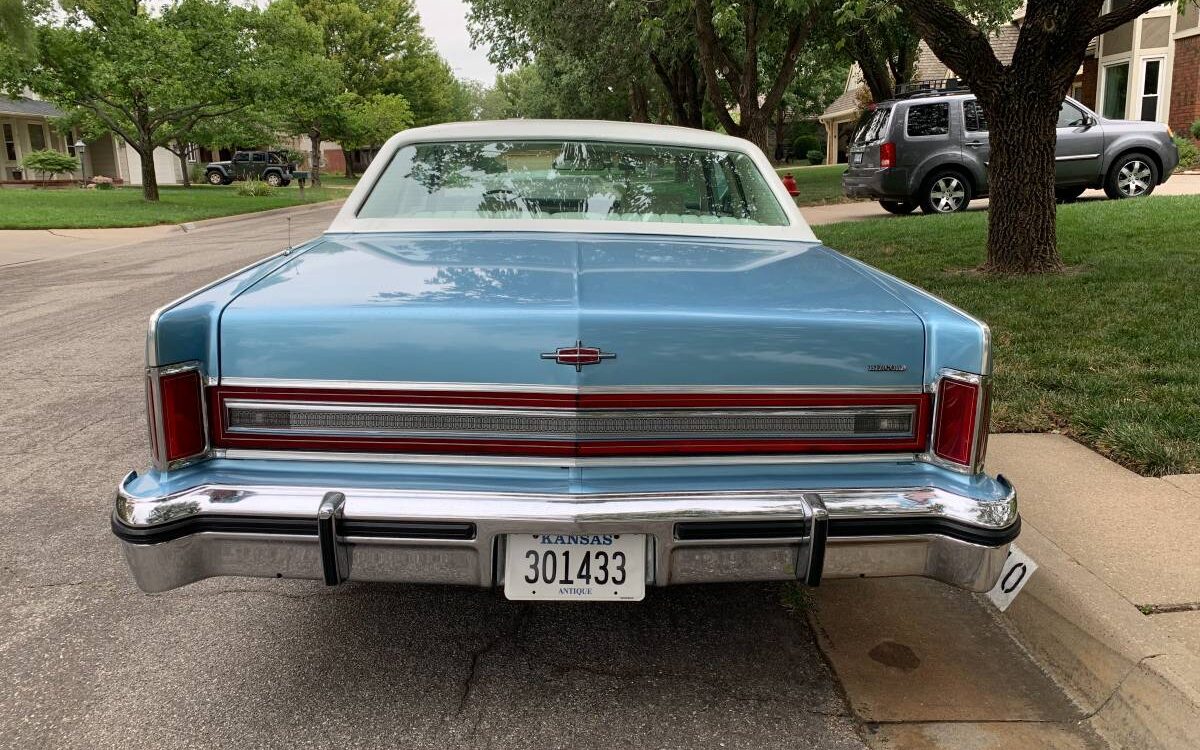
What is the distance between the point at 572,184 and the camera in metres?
3.90

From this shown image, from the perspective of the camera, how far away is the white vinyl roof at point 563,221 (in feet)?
11.9

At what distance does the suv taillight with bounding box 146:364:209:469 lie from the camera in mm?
2480

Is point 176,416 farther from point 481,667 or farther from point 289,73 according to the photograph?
point 289,73

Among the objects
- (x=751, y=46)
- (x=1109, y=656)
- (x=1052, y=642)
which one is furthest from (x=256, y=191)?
(x=1109, y=656)

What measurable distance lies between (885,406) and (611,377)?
753 mm

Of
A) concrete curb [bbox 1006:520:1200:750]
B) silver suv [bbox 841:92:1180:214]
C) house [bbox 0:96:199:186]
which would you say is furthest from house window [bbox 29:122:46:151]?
concrete curb [bbox 1006:520:1200:750]

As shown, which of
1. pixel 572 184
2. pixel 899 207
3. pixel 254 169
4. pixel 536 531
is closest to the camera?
pixel 536 531

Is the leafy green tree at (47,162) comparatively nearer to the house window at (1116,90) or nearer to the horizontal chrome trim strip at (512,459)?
the house window at (1116,90)

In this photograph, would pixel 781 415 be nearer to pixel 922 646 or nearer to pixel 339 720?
pixel 922 646

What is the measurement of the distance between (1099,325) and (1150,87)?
21.6m

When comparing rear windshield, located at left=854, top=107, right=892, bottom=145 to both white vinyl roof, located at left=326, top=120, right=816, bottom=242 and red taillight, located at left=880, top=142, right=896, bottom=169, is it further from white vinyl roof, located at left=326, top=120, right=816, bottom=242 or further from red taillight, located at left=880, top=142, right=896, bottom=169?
white vinyl roof, located at left=326, top=120, right=816, bottom=242

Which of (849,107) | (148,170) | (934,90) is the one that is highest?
(849,107)

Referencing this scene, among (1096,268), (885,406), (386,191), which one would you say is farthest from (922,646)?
(1096,268)

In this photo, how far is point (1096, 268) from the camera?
8.51 meters
